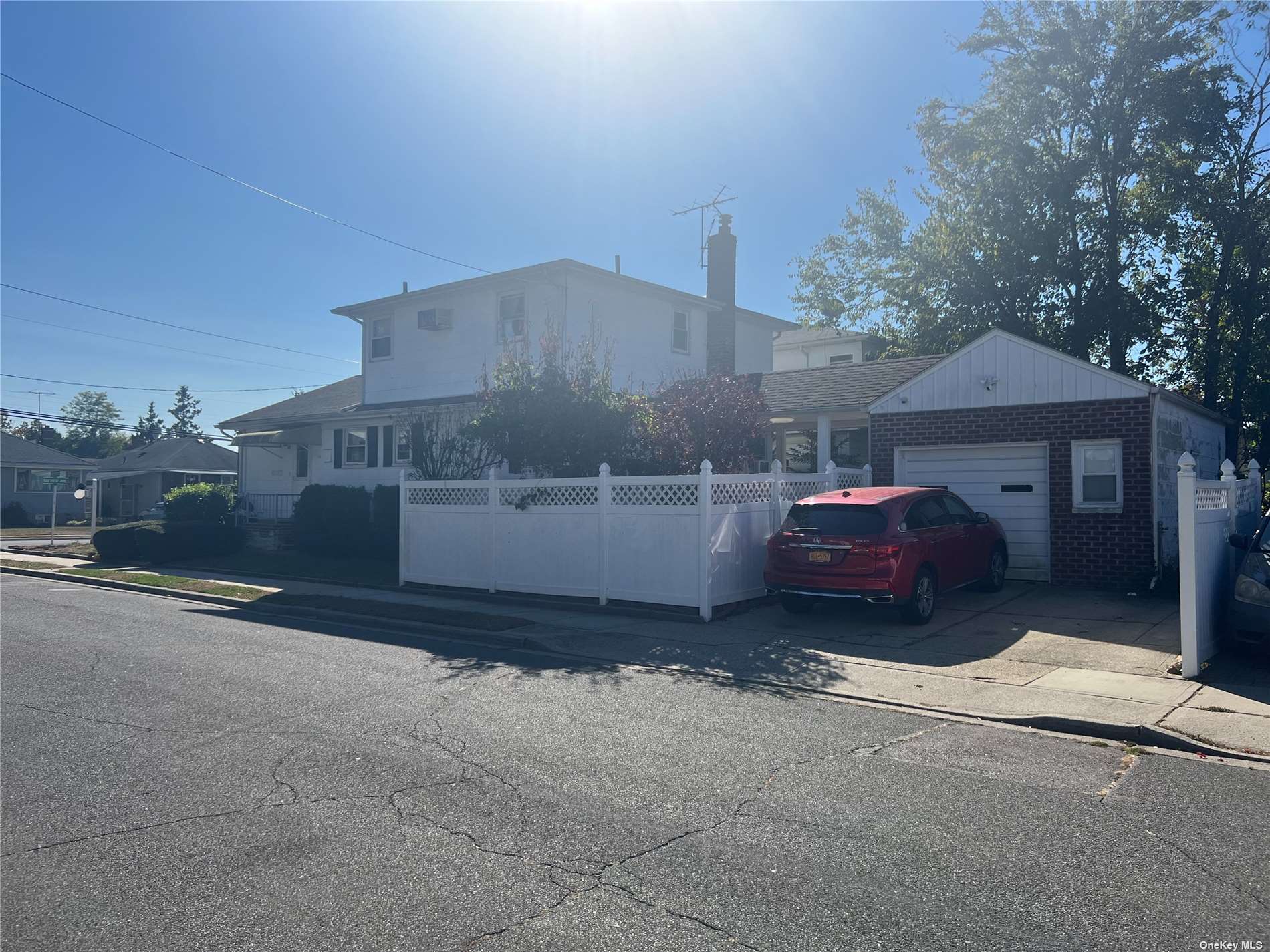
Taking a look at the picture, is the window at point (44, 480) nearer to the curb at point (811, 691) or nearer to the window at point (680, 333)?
the window at point (680, 333)

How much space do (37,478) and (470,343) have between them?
1536 inches

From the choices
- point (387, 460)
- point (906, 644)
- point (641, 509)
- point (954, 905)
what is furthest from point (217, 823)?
point (387, 460)

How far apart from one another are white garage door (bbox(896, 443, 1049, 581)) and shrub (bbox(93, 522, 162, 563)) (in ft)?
63.5

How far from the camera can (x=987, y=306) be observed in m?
24.2

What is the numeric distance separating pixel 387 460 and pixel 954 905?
2266cm

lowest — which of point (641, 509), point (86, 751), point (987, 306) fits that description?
point (86, 751)

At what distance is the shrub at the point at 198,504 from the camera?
25.7 metres

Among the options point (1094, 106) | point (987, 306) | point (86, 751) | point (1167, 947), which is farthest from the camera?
point (987, 306)

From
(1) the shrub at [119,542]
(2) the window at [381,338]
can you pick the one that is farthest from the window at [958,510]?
(1) the shrub at [119,542]

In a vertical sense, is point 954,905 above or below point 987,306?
below

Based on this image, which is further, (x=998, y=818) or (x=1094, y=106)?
(x=1094, y=106)

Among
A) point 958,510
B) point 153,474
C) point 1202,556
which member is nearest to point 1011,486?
point 958,510

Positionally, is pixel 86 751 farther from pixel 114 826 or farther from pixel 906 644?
pixel 906 644

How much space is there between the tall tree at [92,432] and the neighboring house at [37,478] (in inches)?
1375
